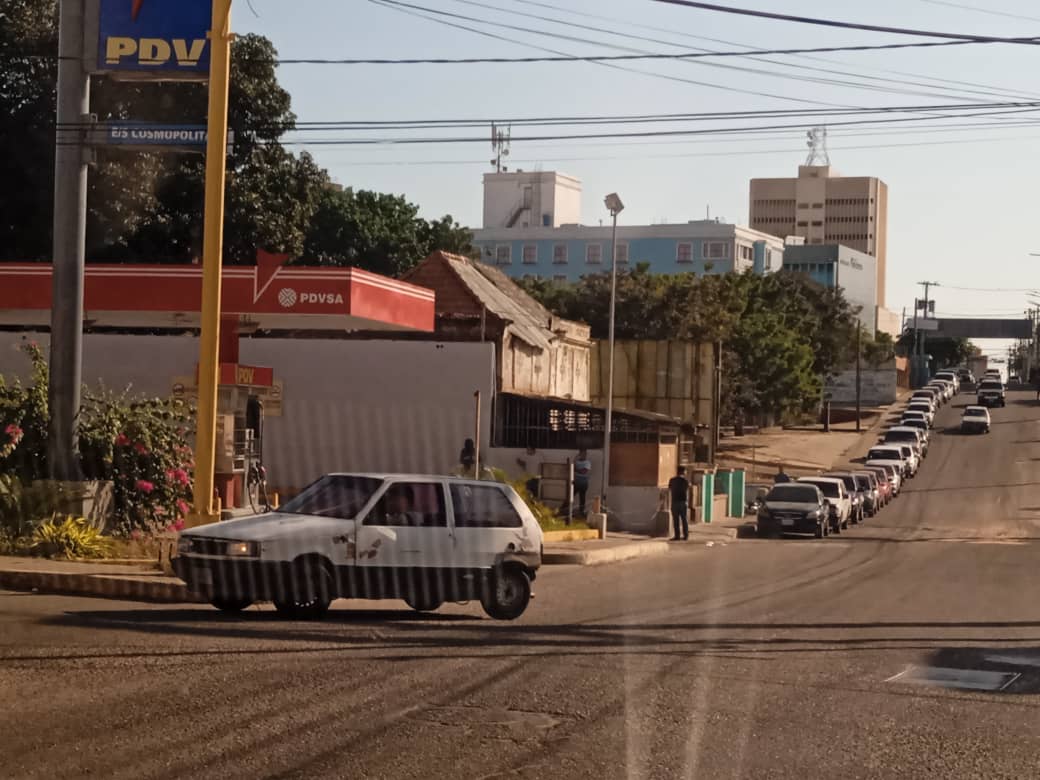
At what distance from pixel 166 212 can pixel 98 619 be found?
1412 inches

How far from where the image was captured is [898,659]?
551 inches

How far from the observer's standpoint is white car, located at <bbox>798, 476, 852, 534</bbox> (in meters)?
44.8

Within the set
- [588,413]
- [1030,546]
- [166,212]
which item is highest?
[166,212]

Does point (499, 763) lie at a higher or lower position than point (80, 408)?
lower

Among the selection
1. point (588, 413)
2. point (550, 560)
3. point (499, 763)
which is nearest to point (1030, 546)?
point (588, 413)

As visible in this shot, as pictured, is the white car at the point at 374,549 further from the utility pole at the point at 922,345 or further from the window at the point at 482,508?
the utility pole at the point at 922,345

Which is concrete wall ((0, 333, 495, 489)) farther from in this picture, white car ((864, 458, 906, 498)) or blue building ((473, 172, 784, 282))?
blue building ((473, 172, 784, 282))

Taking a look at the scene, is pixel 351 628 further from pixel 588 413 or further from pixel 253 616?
pixel 588 413

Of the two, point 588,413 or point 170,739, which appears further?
point 588,413

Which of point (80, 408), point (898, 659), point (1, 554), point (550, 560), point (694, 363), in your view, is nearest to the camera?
point (898, 659)

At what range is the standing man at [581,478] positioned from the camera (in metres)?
38.1

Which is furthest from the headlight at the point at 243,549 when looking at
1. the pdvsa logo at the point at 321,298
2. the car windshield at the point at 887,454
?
the car windshield at the point at 887,454

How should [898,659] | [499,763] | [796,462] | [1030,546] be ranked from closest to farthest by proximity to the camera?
[499,763], [898,659], [1030,546], [796,462]

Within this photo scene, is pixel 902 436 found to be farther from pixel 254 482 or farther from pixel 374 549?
pixel 374 549
